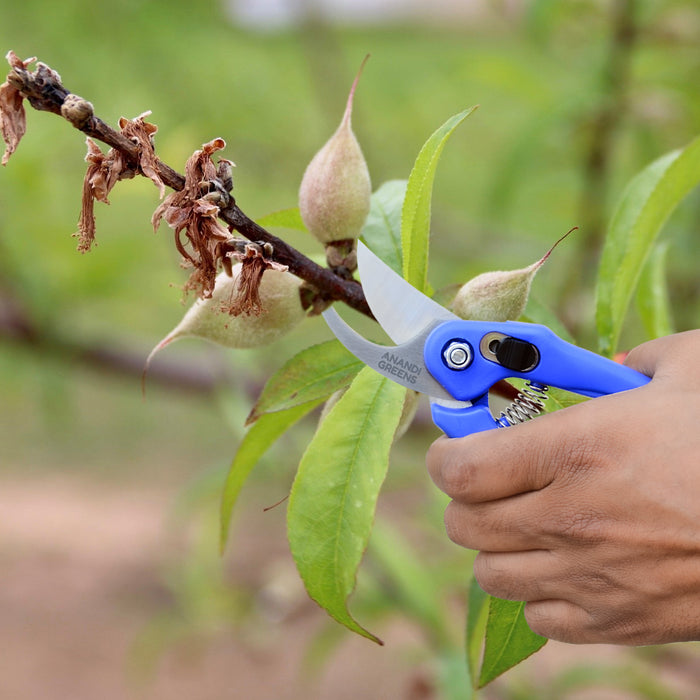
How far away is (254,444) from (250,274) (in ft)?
0.57

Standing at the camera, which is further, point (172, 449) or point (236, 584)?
point (172, 449)

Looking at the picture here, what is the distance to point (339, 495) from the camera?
0.55 metres

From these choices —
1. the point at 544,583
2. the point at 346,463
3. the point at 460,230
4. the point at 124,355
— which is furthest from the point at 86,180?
the point at 460,230

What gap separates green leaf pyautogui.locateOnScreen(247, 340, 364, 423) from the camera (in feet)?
1.90

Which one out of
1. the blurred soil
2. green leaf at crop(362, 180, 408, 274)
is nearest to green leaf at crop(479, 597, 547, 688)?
green leaf at crop(362, 180, 408, 274)

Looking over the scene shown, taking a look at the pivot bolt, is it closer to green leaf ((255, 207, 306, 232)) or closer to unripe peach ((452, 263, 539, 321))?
unripe peach ((452, 263, 539, 321))

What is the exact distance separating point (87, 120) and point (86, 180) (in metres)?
0.04

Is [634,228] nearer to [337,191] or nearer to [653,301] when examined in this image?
[653,301]

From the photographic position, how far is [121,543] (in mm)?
2252

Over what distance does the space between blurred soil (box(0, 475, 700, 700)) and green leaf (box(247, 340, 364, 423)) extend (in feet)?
3.98

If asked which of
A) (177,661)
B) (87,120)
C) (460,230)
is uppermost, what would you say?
(460,230)

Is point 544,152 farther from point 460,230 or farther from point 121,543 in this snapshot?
point 121,543

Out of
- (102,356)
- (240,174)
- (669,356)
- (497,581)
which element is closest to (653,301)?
(669,356)

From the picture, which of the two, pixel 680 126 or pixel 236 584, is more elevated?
pixel 680 126
